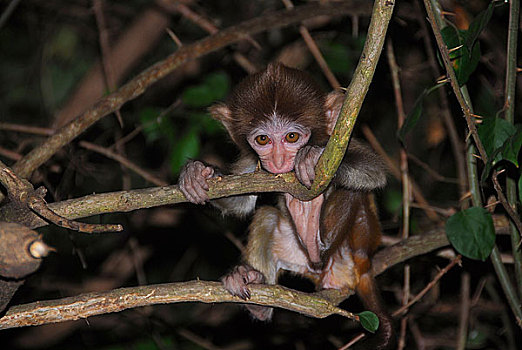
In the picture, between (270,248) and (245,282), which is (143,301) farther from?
(270,248)

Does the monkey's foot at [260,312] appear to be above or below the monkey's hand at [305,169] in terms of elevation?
above

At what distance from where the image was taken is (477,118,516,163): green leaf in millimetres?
3623

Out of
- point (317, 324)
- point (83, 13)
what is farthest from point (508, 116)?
point (83, 13)

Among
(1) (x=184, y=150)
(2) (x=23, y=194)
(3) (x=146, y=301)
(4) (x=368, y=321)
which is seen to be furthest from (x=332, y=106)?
(2) (x=23, y=194)

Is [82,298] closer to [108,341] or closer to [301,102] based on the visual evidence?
[301,102]

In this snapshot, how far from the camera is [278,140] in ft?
Answer: 12.9

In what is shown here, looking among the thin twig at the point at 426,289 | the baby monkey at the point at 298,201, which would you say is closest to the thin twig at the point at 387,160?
the baby monkey at the point at 298,201

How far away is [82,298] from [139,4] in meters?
5.60

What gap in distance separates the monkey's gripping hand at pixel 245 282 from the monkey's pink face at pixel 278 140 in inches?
28.7

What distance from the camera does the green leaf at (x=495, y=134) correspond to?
143 inches

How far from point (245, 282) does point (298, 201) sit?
82 centimetres

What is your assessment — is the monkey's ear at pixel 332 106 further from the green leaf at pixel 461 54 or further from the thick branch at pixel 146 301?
the thick branch at pixel 146 301

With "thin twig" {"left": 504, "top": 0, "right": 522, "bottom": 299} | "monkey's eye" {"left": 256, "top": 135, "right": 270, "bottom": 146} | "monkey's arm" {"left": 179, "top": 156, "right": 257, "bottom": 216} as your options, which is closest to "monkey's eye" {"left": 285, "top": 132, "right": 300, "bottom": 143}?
"monkey's eye" {"left": 256, "top": 135, "right": 270, "bottom": 146}

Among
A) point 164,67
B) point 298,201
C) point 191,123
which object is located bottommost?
point 298,201
